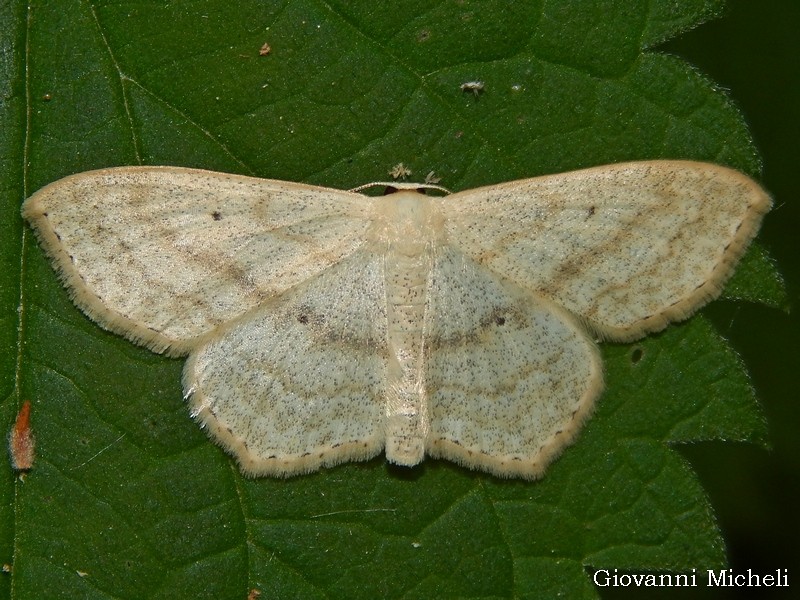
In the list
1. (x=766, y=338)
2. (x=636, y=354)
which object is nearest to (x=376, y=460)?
(x=636, y=354)

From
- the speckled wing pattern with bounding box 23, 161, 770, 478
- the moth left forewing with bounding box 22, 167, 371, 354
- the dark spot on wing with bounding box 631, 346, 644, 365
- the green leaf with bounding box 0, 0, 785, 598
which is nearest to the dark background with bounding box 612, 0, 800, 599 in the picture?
the green leaf with bounding box 0, 0, 785, 598

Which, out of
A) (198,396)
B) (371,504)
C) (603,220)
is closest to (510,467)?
(371,504)

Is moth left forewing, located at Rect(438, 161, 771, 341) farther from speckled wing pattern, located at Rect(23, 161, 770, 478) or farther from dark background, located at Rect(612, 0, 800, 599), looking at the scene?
dark background, located at Rect(612, 0, 800, 599)

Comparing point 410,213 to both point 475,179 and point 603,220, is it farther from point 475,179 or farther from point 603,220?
point 603,220

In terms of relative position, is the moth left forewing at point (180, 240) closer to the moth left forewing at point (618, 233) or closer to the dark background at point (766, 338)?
the moth left forewing at point (618, 233)

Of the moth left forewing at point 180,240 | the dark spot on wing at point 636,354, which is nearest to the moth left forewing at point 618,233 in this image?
the dark spot on wing at point 636,354
